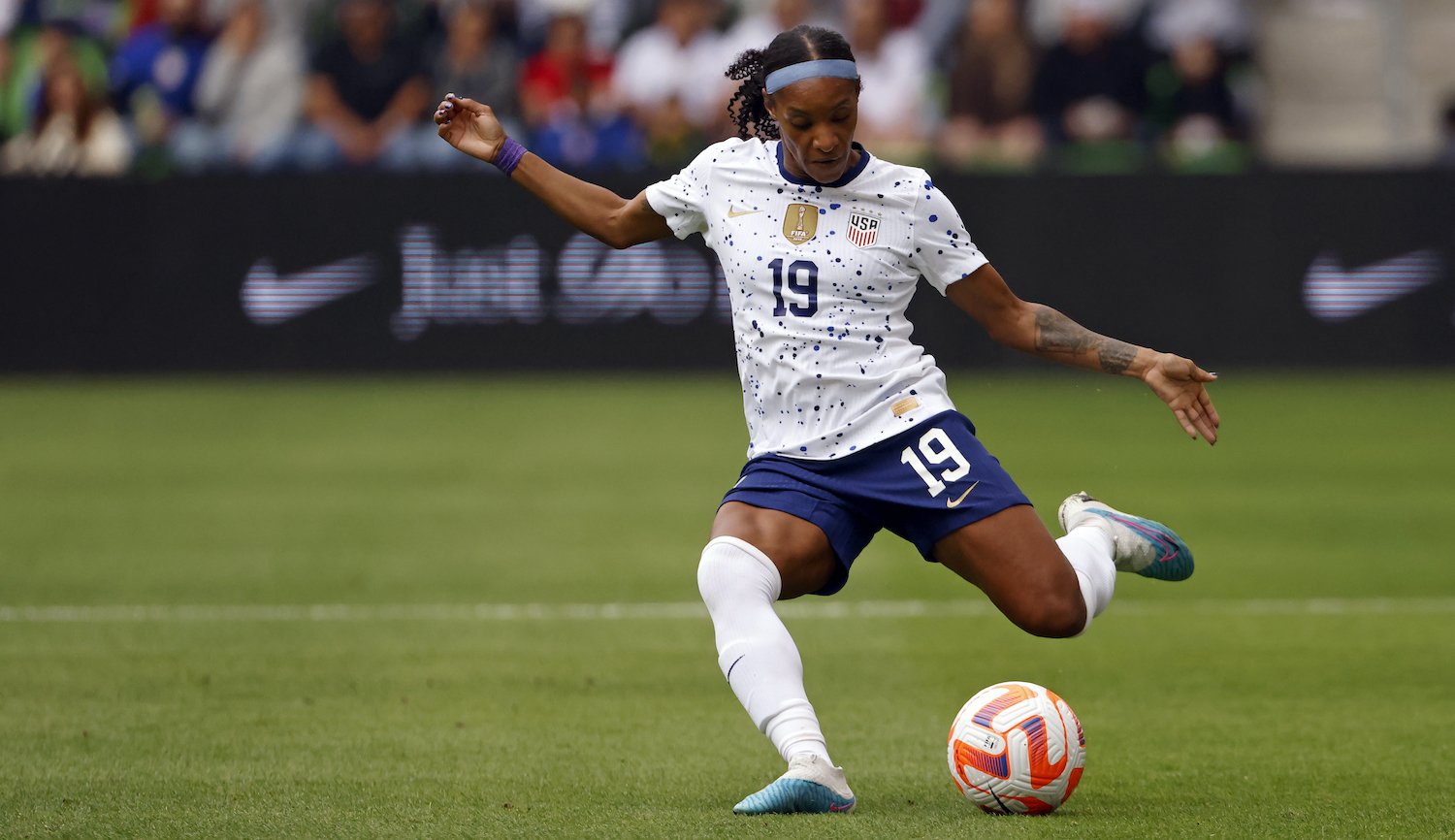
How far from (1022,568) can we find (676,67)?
1452 centimetres

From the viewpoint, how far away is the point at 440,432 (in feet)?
45.7

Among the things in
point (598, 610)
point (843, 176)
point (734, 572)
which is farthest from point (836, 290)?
point (598, 610)

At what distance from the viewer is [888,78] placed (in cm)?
1839

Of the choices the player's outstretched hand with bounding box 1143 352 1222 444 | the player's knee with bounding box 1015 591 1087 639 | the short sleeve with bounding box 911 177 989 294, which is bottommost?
the player's knee with bounding box 1015 591 1087 639

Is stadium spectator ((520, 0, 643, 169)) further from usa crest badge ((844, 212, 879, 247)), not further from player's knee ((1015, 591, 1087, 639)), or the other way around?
player's knee ((1015, 591, 1087, 639))

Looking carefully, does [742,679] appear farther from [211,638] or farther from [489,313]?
[489,313]

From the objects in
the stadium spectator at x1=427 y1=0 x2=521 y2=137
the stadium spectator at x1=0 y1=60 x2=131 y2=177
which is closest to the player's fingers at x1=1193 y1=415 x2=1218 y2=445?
the stadium spectator at x1=427 y1=0 x2=521 y2=137

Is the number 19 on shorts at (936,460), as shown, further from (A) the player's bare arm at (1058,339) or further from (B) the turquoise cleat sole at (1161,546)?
(B) the turquoise cleat sole at (1161,546)

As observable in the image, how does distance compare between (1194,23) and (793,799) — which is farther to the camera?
(1194,23)

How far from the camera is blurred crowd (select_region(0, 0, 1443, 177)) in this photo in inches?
699

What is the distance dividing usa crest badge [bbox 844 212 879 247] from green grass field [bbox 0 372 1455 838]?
1.47 metres

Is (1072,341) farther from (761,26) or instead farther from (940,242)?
(761,26)

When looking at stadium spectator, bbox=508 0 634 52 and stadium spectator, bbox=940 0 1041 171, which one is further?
stadium spectator, bbox=508 0 634 52

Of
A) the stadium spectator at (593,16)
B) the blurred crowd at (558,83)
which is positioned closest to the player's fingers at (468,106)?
the blurred crowd at (558,83)
